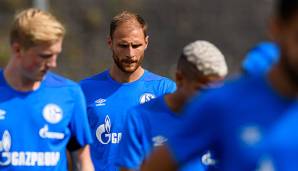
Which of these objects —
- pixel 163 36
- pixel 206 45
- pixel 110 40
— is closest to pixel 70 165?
pixel 206 45

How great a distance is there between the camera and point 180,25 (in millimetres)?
25172

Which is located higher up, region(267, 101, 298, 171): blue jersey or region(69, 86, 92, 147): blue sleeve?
region(267, 101, 298, 171): blue jersey

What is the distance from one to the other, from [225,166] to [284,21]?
1.89 ft

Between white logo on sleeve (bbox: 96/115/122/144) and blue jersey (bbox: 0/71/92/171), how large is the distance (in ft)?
4.73

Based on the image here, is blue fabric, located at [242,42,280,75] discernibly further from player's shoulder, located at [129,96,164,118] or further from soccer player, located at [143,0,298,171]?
soccer player, located at [143,0,298,171]

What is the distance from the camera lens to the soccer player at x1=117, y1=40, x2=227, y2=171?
4691mm

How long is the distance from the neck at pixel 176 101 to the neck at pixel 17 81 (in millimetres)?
719

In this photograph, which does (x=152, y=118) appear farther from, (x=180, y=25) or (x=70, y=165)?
(x=180, y=25)

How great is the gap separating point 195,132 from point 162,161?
19 cm

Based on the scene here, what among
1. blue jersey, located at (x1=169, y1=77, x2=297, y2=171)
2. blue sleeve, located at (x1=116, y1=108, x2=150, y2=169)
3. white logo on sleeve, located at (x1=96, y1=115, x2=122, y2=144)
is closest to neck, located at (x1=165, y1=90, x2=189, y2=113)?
blue sleeve, located at (x1=116, y1=108, x2=150, y2=169)

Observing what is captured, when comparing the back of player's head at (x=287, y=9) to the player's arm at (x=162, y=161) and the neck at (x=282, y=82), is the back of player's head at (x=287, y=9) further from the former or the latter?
the player's arm at (x=162, y=161)

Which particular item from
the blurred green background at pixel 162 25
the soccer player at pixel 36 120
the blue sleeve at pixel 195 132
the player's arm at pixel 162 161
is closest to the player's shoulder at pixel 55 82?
the soccer player at pixel 36 120

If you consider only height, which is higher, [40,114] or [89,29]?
[40,114]

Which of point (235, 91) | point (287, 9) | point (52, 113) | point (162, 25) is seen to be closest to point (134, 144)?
point (52, 113)
